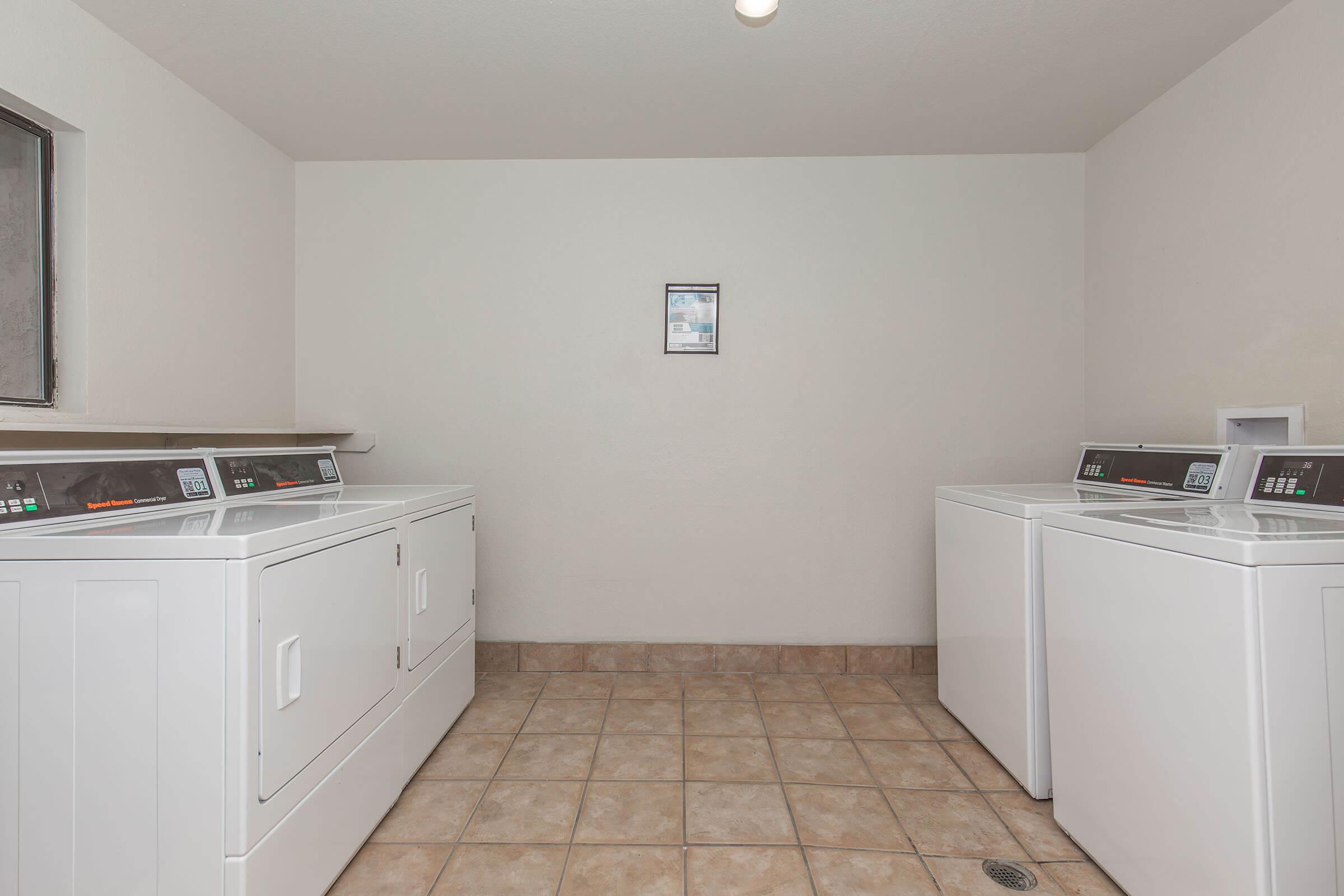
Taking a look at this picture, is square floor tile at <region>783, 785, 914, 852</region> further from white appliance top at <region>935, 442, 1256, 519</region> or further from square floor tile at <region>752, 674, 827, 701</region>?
white appliance top at <region>935, 442, 1256, 519</region>

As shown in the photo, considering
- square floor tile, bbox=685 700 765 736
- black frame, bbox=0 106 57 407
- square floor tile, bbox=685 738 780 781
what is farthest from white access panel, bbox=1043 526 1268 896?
black frame, bbox=0 106 57 407

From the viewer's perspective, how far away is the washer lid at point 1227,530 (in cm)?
114

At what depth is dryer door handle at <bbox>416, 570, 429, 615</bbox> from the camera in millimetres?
2064

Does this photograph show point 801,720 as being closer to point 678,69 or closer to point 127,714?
point 127,714

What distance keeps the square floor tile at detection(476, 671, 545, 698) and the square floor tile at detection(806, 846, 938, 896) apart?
146cm

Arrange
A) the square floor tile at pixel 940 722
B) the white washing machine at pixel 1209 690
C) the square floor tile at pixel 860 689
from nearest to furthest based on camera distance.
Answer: the white washing machine at pixel 1209 690 < the square floor tile at pixel 940 722 < the square floor tile at pixel 860 689

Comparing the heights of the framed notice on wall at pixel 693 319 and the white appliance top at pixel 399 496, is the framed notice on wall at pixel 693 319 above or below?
above

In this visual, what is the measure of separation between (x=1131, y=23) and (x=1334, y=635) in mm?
1923

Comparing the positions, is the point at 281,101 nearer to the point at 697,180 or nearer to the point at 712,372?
the point at 697,180

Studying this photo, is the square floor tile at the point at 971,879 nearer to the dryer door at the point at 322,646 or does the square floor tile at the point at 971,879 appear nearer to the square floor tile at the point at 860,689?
the square floor tile at the point at 860,689

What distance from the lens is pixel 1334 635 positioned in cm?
114

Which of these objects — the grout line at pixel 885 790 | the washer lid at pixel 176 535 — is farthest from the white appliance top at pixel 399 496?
the grout line at pixel 885 790

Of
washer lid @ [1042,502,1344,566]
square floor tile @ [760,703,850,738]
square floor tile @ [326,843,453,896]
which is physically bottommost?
square floor tile @ [326,843,453,896]

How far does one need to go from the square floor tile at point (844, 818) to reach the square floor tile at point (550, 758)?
0.70m
